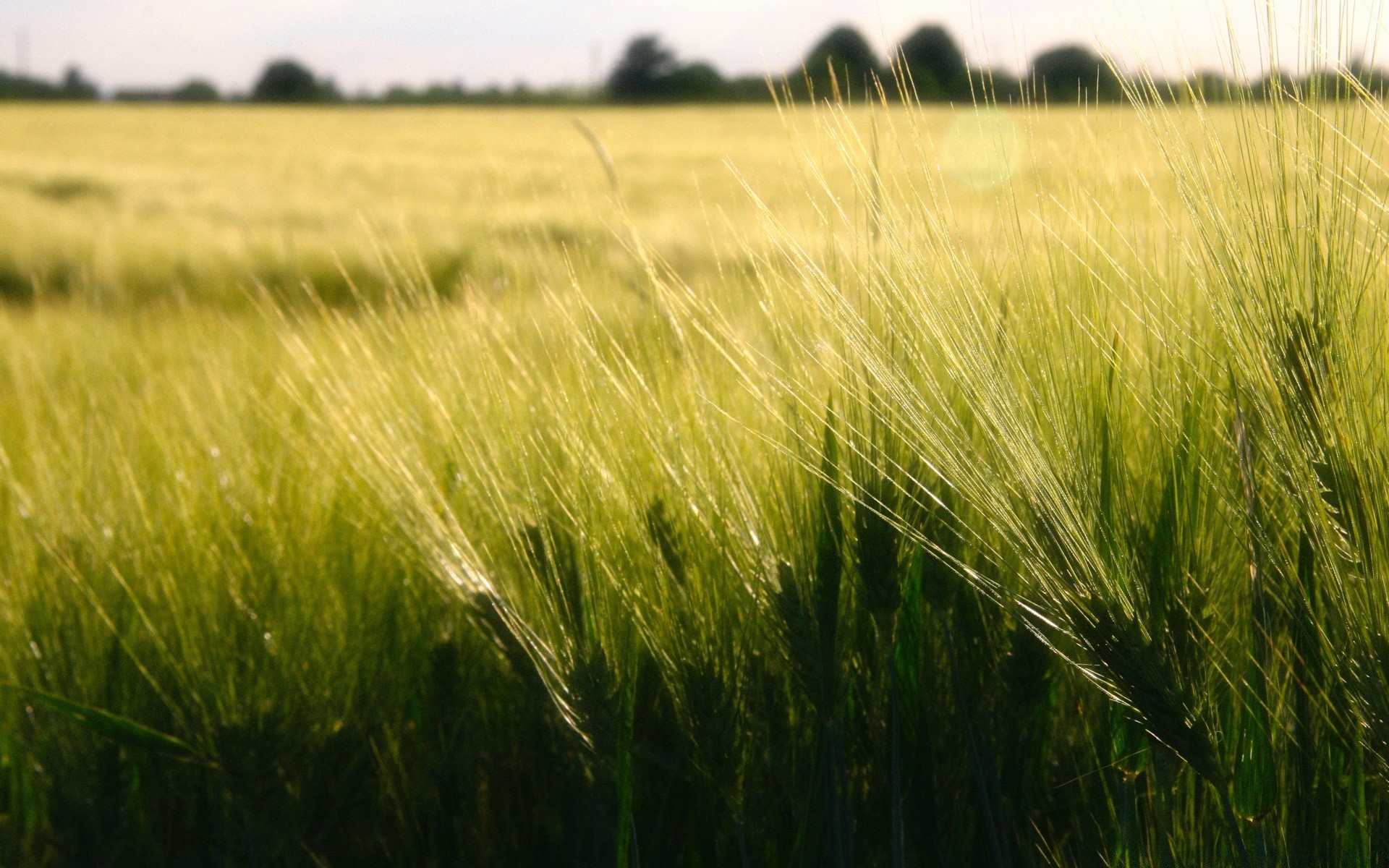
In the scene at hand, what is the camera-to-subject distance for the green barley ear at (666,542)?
67 centimetres

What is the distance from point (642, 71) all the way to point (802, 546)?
20573mm

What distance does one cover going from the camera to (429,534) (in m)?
0.79

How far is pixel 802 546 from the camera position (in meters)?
0.65

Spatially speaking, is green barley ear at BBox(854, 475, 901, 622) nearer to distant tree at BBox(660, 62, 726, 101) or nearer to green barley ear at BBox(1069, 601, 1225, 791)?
green barley ear at BBox(1069, 601, 1225, 791)

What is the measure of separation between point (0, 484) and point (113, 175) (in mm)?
4248

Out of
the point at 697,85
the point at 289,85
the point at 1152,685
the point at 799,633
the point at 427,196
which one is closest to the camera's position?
the point at 1152,685

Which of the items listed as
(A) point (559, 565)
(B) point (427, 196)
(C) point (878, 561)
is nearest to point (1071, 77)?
(C) point (878, 561)

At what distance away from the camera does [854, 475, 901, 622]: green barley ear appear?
2.06ft

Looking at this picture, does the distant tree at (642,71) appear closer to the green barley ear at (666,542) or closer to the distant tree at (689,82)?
the distant tree at (689,82)

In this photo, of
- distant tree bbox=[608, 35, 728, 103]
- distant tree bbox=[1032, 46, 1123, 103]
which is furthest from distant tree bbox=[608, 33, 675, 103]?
distant tree bbox=[1032, 46, 1123, 103]

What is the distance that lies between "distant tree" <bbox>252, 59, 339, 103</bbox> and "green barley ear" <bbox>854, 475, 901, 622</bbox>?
26.5 m

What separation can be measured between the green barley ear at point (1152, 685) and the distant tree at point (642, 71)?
2019cm

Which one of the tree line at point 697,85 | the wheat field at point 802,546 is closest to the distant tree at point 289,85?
the tree line at point 697,85

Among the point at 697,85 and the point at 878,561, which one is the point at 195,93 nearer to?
the point at 697,85
